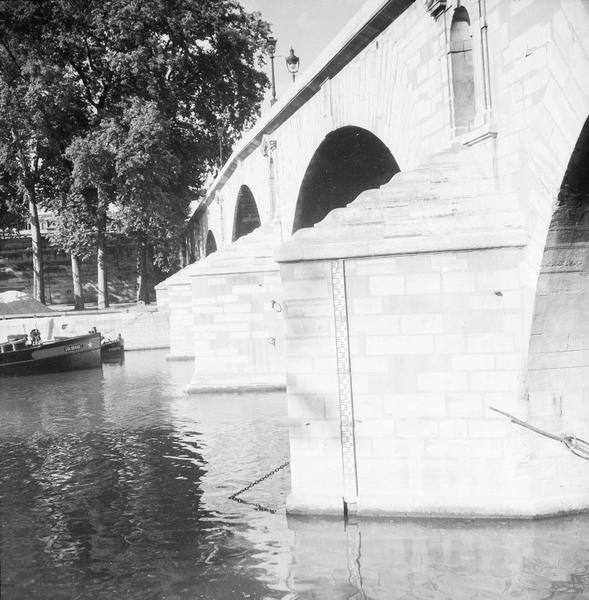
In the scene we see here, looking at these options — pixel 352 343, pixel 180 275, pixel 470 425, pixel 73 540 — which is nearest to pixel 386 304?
pixel 352 343

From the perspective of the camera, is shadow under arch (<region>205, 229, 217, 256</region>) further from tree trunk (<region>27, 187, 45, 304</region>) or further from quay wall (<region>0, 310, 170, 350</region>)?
quay wall (<region>0, 310, 170, 350</region>)

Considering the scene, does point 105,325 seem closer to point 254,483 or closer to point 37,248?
point 37,248

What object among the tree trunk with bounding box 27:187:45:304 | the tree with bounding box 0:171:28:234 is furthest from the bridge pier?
the tree with bounding box 0:171:28:234

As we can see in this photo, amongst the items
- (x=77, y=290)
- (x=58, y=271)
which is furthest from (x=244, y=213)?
(x=58, y=271)

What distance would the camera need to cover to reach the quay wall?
1270 inches

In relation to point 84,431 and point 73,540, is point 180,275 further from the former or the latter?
point 73,540

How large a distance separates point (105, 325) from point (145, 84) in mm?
10817

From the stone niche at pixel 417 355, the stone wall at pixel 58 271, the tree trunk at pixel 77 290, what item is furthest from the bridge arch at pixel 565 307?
the stone wall at pixel 58 271

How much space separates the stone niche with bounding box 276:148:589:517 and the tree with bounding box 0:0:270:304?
22.0 meters

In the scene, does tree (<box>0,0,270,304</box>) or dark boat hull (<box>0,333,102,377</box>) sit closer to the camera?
dark boat hull (<box>0,333,102,377</box>)

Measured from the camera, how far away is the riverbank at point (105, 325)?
32250mm

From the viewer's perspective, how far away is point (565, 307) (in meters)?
8.18

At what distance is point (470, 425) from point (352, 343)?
5.03 ft

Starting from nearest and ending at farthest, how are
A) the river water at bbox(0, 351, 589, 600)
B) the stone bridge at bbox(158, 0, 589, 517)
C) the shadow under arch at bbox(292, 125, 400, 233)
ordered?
the river water at bbox(0, 351, 589, 600)
the stone bridge at bbox(158, 0, 589, 517)
the shadow under arch at bbox(292, 125, 400, 233)
